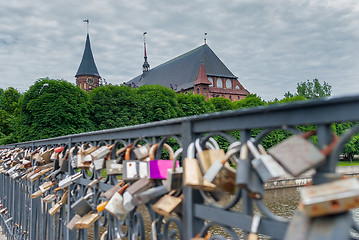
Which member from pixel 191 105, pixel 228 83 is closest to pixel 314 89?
pixel 228 83

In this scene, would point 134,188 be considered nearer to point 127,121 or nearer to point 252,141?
point 252,141

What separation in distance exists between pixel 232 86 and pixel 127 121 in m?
42.6

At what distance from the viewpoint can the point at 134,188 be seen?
1.53 metres

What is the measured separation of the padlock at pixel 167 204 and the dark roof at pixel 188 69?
184ft

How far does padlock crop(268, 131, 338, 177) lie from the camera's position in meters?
0.75

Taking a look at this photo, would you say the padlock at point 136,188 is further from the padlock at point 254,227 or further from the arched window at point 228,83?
the arched window at point 228,83

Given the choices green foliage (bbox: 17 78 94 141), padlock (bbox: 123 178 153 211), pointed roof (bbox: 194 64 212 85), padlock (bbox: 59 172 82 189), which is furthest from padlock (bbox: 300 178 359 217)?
pointed roof (bbox: 194 64 212 85)

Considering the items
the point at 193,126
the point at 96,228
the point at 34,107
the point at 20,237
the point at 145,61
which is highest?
the point at 145,61

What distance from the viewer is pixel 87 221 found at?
2.12 meters

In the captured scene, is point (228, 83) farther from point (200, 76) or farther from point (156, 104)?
point (156, 104)

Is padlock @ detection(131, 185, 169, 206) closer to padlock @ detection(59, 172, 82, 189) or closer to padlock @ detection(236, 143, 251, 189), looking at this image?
padlock @ detection(236, 143, 251, 189)

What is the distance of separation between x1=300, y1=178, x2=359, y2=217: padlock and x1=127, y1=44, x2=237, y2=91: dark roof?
5659 centimetres

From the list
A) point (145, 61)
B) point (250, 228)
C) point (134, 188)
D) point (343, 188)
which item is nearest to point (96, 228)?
point (134, 188)

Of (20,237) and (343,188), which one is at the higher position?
(343,188)
